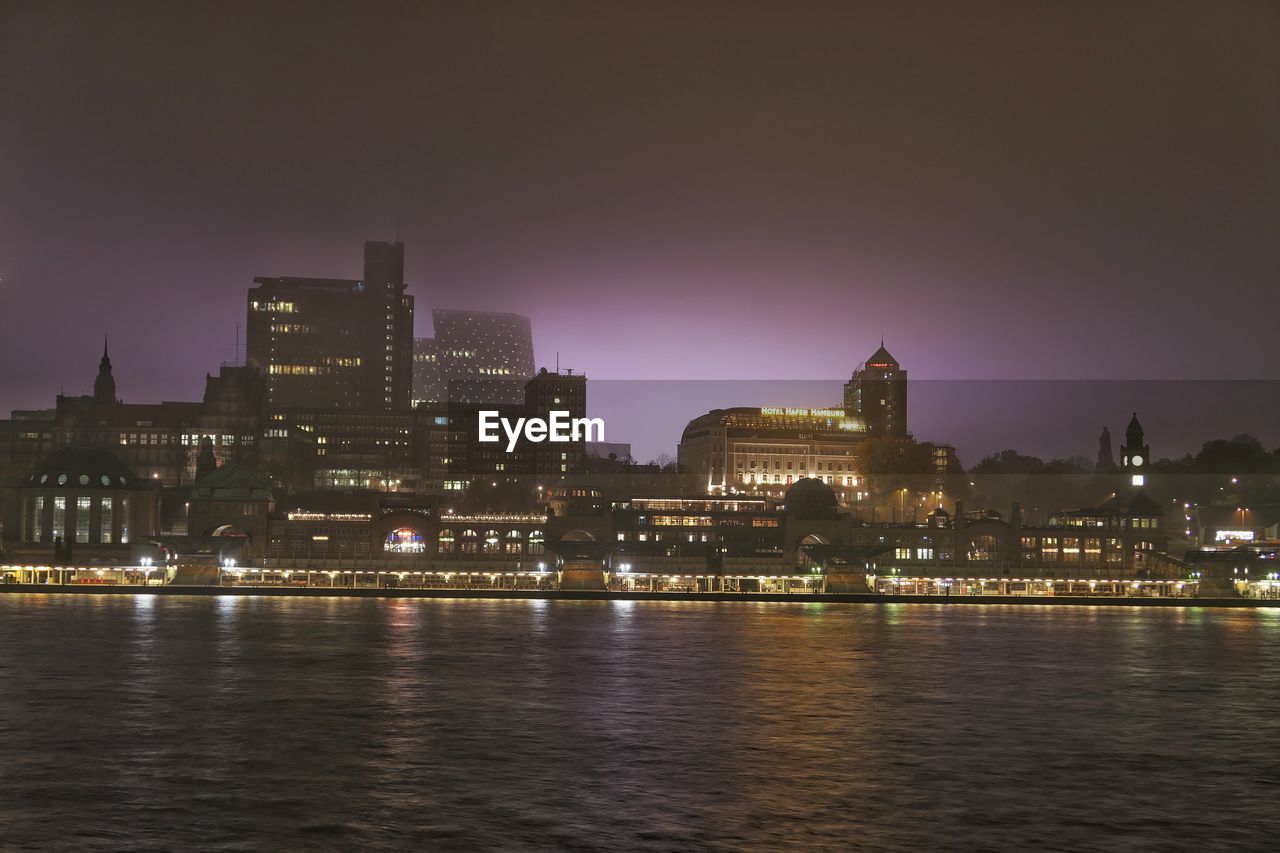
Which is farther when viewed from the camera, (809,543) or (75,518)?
(809,543)

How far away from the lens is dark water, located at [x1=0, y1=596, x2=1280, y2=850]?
32.4 meters

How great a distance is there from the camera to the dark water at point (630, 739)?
3244cm

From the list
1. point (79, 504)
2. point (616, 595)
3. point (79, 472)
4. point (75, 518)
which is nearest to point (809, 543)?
point (616, 595)

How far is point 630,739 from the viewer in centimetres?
4484

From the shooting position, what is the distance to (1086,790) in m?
37.9

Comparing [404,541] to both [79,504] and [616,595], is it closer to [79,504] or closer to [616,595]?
[79,504]

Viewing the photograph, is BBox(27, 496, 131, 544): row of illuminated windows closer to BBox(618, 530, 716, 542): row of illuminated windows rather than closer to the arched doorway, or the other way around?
BBox(618, 530, 716, 542): row of illuminated windows

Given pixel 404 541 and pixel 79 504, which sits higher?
pixel 79 504

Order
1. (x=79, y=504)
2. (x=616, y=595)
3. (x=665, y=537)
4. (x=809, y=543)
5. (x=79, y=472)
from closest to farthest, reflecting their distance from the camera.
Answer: (x=616, y=595), (x=79, y=504), (x=79, y=472), (x=809, y=543), (x=665, y=537)

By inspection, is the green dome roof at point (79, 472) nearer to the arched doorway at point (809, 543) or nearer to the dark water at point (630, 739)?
the dark water at point (630, 739)

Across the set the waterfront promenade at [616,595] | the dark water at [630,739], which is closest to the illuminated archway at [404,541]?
the waterfront promenade at [616,595]

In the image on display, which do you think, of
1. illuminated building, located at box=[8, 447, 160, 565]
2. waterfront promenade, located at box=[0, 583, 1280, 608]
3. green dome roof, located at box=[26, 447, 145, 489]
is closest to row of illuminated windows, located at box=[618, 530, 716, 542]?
waterfront promenade, located at box=[0, 583, 1280, 608]

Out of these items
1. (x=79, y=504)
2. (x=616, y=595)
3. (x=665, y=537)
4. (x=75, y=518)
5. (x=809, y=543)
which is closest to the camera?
(x=616, y=595)

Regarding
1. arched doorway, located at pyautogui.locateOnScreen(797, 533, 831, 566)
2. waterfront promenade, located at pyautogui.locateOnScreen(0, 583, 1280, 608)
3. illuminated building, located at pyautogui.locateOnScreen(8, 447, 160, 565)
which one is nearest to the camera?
waterfront promenade, located at pyautogui.locateOnScreen(0, 583, 1280, 608)
